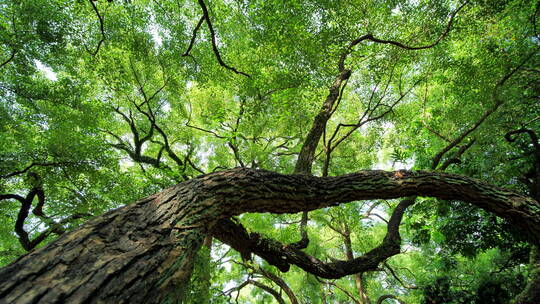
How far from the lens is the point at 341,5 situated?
5.16m

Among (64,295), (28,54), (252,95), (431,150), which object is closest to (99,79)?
(28,54)

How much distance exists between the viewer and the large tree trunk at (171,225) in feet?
3.39

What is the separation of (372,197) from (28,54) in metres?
8.46

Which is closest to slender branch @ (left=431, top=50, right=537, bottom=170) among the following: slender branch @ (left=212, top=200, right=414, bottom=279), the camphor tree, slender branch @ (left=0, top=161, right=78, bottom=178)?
the camphor tree

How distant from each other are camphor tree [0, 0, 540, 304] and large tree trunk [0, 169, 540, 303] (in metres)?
0.01

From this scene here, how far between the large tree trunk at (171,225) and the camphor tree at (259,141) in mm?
11

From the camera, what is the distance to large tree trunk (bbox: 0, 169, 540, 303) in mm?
1032

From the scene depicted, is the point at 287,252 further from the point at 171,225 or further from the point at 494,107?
the point at 494,107

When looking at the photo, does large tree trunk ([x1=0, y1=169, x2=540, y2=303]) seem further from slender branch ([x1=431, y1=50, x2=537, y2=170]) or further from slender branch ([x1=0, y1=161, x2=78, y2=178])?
slender branch ([x1=0, y1=161, x2=78, y2=178])

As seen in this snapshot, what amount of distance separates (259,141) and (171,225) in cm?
765

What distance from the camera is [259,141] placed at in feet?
30.1

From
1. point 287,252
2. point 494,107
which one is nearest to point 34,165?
point 287,252

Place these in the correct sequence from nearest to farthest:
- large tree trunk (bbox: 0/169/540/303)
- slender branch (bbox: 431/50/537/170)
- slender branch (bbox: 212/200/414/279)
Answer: large tree trunk (bbox: 0/169/540/303) → slender branch (bbox: 212/200/414/279) → slender branch (bbox: 431/50/537/170)

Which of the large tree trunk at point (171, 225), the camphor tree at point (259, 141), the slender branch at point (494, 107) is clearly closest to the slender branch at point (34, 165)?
the camphor tree at point (259, 141)
